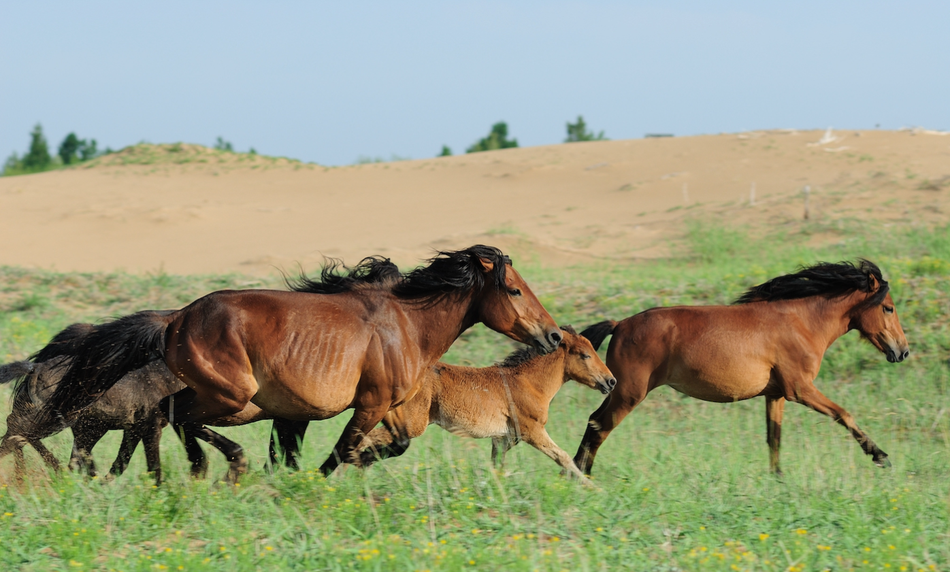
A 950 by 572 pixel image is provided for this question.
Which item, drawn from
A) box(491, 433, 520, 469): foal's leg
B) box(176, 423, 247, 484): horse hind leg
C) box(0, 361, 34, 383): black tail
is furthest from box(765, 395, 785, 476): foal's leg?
box(0, 361, 34, 383): black tail

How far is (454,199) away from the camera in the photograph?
1323 inches

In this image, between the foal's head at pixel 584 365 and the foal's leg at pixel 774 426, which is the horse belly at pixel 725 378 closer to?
the foal's leg at pixel 774 426

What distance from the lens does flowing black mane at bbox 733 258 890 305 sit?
7.76 meters

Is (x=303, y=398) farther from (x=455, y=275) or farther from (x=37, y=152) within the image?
(x=37, y=152)

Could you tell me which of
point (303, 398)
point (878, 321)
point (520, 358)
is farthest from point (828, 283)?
point (303, 398)

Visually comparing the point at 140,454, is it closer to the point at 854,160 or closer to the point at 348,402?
the point at 348,402

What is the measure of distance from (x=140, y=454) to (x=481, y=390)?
8.94 ft

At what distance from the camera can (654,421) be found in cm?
963

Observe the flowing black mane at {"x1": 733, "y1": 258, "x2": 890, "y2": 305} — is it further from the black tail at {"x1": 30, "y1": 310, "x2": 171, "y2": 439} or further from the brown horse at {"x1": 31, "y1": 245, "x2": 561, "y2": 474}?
the black tail at {"x1": 30, "y1": 310, "x2": 171, "y2": 439}

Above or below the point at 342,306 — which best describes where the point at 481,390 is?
below

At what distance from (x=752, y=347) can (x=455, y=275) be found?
255cm

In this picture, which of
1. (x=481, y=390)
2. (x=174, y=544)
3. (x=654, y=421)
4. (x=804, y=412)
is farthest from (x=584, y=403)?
(x=174, y=544)

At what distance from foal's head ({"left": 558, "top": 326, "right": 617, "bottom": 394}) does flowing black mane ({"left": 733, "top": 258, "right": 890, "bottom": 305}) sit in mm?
1570

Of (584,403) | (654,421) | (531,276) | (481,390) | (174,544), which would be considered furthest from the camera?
(531,276)
